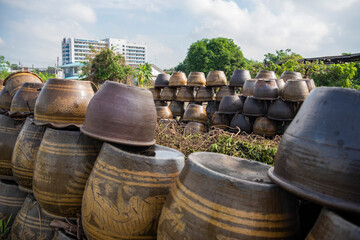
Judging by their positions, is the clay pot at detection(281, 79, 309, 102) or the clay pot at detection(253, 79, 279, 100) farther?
the clay pot at detection(253, 79, 279, 100)

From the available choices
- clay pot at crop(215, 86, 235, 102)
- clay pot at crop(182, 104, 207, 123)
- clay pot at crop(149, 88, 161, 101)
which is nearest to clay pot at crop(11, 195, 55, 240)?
clay pot at crop(182, 104, 207, 123)

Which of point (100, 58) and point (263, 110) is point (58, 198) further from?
point (100, 58)

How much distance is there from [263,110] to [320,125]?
16.1 ft

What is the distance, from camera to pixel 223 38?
95.1 feet

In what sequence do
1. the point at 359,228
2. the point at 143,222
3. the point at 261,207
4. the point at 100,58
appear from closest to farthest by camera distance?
the point at 359,228 < the point at 261,207 < the point at 143,222 < the point at 100,58

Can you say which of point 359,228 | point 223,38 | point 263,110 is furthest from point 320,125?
point 223,38

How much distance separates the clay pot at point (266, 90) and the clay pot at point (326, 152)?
4489 millimetres

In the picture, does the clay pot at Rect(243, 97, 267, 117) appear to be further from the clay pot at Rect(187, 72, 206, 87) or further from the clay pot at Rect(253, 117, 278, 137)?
the clay pot at Rect(187, 72, 206, 87)

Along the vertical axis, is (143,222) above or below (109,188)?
below

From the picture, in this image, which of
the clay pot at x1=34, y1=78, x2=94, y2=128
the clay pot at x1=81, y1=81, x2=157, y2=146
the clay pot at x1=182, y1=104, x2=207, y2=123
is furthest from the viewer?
the clay pot at x1=182, y1=104, x2=207, y2=123

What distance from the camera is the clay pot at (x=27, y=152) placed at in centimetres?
289

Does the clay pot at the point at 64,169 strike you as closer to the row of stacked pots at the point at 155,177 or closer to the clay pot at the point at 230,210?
the row of stacked pots at the point at 155,177

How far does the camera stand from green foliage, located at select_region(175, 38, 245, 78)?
26.6 meters

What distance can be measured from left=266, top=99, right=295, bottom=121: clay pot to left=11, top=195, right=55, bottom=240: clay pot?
4434 millimetres
